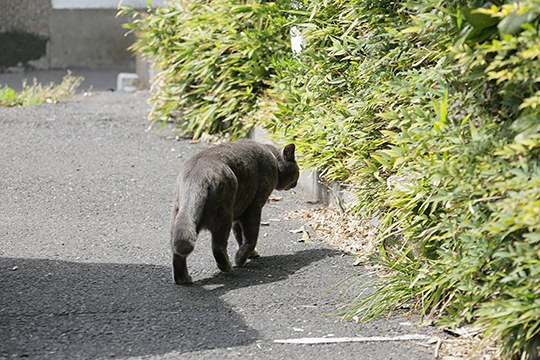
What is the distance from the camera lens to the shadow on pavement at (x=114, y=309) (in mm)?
4434

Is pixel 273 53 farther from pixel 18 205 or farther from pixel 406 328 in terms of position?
pixel 406 328

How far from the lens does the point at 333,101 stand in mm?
7105

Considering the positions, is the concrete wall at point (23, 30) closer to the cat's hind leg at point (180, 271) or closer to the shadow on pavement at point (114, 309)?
the shadow on pavement at point (114, 309)

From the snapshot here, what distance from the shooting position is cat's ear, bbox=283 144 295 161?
635 centimetres

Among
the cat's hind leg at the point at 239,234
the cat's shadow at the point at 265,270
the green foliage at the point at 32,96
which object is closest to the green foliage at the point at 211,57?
the green foliage at the point at 32,96

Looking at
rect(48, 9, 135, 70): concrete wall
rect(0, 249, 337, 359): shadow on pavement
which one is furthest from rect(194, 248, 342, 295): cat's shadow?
rect(48, 9, 135, 70): concrete wall

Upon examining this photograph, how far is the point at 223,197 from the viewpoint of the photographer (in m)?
5.48

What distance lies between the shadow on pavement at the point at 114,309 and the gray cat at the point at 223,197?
196 millimetres

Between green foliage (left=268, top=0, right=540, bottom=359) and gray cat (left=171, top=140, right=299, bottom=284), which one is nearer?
green foliage (left=268, top=0, right=540, bottom=359)

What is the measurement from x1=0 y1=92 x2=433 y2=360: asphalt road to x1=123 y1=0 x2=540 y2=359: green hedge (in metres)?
0.39

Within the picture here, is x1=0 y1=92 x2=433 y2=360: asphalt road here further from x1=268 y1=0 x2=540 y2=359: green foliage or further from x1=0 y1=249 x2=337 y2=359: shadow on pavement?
x1=268 y1=0 x2=540 y2=359: green foliage

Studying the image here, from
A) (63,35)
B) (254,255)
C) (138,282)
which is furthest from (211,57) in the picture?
(63,35)

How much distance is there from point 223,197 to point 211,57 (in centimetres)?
425

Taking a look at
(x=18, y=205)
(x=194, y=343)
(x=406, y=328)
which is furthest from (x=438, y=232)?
(x=18, y=205)
